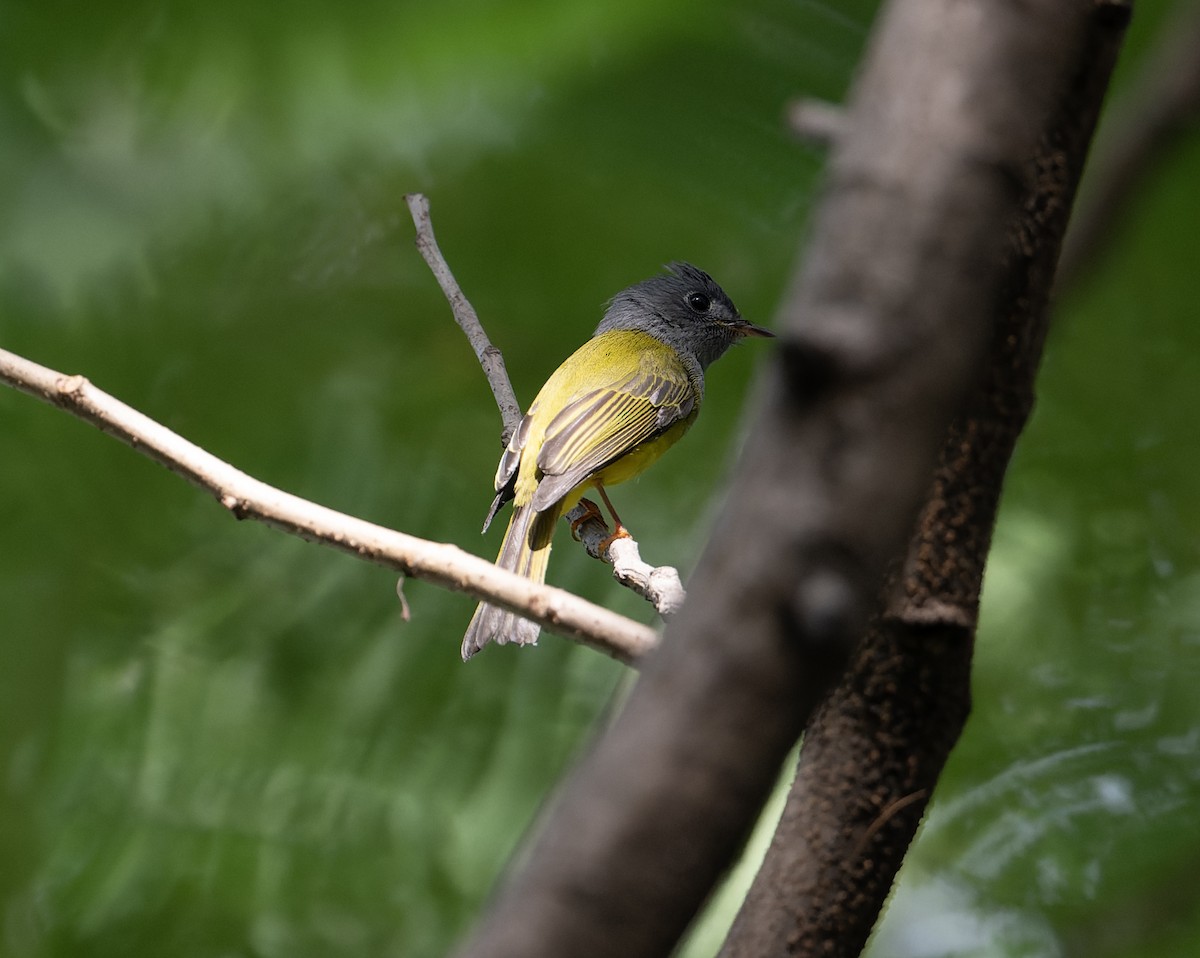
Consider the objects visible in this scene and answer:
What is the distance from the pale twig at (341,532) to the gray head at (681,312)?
7.30 ft

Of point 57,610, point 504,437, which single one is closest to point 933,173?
point 504,437

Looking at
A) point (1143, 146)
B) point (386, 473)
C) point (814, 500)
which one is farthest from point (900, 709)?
point (386, 473)

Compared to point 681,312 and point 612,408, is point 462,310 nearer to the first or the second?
point 612,408

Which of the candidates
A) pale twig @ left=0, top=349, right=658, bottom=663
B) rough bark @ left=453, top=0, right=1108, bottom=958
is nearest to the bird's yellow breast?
pale twig @ left=0, top=349, right=658, bottom=663

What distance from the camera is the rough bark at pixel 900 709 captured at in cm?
102

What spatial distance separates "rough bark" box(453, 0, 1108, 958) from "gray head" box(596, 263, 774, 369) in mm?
3072

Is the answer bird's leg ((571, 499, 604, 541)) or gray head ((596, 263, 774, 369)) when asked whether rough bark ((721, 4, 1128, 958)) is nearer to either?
bird's leg ((571, 499, 604, 541))

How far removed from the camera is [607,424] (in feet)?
9.86

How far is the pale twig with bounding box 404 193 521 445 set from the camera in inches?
93.7

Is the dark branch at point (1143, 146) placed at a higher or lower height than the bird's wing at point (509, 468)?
higher

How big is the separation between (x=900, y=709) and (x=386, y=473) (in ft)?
9.03

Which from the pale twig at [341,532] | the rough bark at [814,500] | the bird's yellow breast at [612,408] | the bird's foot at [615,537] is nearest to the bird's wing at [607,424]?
the bird's yellow breast at [612,408]

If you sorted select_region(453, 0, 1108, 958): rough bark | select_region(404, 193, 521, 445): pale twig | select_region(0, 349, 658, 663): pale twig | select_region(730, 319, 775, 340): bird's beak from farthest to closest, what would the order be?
select_region(730, 319, 775, 340): bird's beak, select_region(404, 193, 521, 445): pale twig, select_region(0, 349, 658, 663): pale twig, select_region(453, 0, 1108, 958): rough bark

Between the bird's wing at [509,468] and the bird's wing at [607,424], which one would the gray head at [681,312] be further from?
the bird's wing at [509,468]
